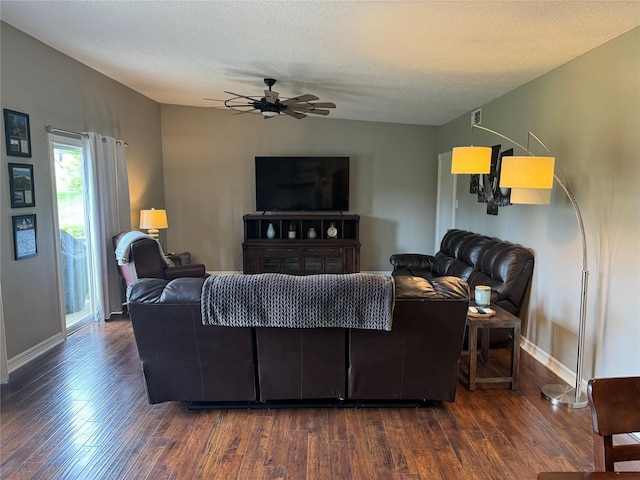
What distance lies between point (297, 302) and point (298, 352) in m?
0.39

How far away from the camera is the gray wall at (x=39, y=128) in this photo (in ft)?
11.0

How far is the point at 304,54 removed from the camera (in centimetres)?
358

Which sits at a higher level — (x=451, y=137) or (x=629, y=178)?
(x=451, y=137)

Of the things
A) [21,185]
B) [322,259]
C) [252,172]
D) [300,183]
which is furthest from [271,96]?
[322,259]

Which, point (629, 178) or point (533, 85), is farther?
point (533, 85)

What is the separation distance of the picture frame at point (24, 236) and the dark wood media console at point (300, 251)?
310 cm

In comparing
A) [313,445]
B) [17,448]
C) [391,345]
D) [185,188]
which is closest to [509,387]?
[391,345]

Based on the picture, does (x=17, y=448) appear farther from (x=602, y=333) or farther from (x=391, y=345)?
(x=602, y=333)

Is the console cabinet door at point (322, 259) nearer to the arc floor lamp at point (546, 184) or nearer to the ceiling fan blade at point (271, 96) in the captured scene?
the ceiling fan blade at point (271, 96)

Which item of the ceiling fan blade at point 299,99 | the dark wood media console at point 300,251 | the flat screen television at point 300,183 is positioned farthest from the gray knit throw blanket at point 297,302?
the flat screen television at point 300,183

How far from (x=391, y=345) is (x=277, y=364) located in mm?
724

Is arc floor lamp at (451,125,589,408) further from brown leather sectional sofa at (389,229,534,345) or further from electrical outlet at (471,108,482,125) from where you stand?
electrical outlet at (471,108,482,125)

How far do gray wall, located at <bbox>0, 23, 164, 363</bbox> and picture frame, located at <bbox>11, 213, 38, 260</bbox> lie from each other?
0.16 feet

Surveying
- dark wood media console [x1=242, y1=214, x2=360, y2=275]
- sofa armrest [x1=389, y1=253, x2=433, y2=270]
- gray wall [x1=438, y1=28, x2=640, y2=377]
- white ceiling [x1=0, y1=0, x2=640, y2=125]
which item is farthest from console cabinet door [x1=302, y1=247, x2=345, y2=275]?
gray wall [x1=438, y1=28, x2=640, y2=377]
